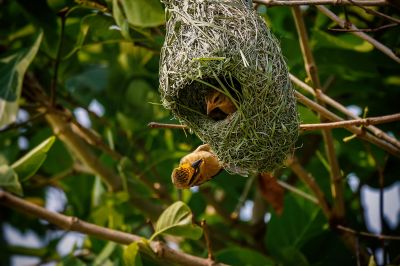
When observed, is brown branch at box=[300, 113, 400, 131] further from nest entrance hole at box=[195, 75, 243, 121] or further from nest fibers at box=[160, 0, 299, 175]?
nest entrance hole at box=[195, 75, 243, 121]

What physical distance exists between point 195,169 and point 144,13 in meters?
0.52

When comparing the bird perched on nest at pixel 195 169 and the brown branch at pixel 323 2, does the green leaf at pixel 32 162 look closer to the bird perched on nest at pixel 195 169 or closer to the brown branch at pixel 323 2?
the bird perched on nest at pixel 195 169

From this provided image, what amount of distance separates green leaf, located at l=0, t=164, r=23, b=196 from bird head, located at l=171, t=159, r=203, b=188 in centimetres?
68

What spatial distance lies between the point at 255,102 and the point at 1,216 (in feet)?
9.29

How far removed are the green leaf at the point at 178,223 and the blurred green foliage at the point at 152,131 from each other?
27 mm

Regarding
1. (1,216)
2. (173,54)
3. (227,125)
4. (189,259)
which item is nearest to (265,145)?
(227,125)

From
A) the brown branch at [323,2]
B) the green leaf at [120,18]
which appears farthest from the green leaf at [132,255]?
the brown branch at [323,2]

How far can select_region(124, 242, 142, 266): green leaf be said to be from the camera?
6.59ft

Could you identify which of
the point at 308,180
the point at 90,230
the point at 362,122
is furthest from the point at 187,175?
the point at 308,180

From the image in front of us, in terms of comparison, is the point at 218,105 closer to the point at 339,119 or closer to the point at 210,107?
the point at 210,107

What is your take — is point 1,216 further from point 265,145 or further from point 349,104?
point 265,145

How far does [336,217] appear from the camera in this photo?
2363 mm

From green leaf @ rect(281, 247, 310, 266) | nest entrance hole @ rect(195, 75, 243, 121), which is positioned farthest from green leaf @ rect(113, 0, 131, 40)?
green leaf @ rect(281, 247, 310, 266)

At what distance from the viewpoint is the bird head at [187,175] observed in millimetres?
1626
